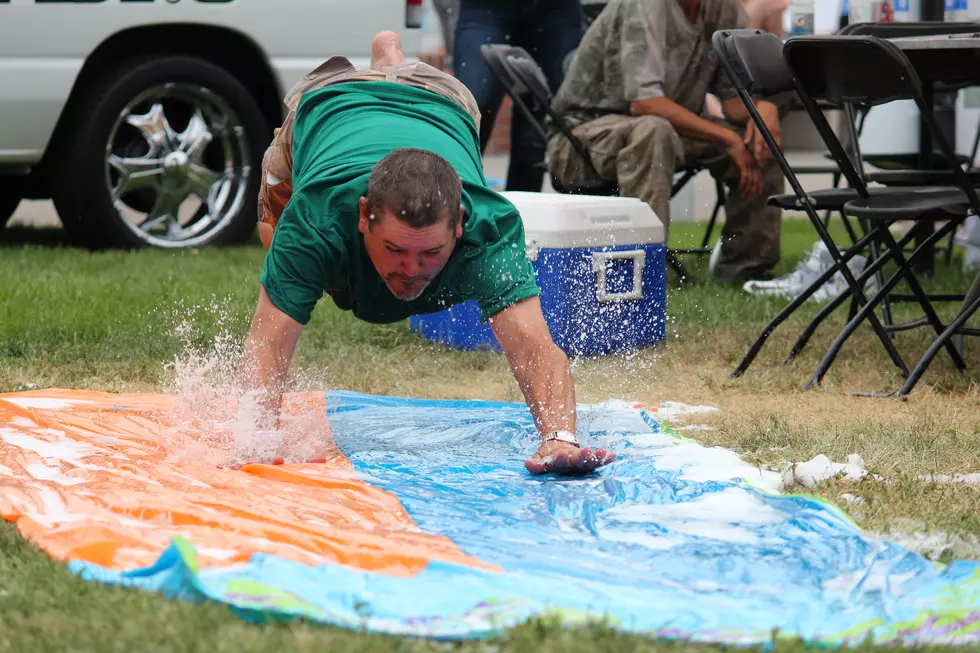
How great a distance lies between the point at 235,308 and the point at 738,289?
2.53 metres

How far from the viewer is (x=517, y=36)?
7.73 metres

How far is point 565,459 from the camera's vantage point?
135 inches

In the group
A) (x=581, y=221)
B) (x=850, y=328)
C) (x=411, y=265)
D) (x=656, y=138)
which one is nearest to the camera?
(x=411, y=265)

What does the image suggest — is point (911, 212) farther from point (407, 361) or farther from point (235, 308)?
point (235, 308)

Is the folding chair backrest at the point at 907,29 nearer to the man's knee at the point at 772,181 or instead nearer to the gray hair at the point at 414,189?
the man's knee at the point at 772,181

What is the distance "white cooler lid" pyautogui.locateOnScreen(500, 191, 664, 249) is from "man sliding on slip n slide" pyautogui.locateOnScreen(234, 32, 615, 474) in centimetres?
150

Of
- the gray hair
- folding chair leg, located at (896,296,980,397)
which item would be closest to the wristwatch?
the gray hair

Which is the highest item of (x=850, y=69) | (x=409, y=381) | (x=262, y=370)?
(x=850, y=69)

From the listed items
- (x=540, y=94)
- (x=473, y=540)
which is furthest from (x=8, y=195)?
(x=473, y=540)

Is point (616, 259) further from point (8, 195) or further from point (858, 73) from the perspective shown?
point (8, 195)

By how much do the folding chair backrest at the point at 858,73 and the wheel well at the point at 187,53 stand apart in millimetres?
3766

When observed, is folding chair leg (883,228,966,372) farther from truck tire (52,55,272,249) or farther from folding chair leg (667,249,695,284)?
truck tire (52,55,272,249)

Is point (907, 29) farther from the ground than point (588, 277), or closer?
farther from the ground

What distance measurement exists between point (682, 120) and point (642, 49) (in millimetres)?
395
